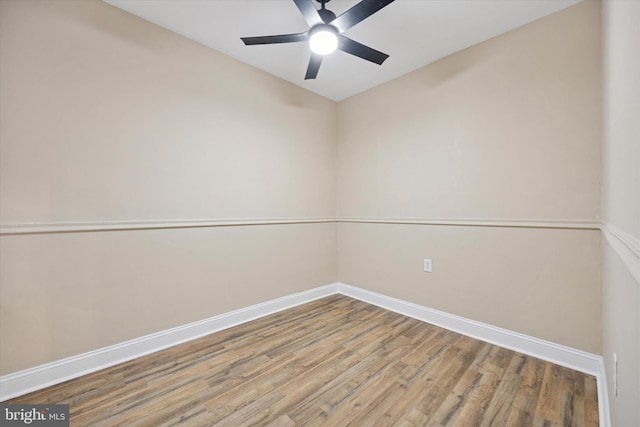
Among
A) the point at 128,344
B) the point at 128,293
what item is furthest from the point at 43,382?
the point at 128,293

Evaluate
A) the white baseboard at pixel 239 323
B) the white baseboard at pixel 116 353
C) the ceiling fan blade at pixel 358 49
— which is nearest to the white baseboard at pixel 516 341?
the white baseboard at pixel 239 323

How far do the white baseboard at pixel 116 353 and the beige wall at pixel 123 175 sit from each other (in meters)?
0.06

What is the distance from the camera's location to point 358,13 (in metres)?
1.50

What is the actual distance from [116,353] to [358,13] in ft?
8.84

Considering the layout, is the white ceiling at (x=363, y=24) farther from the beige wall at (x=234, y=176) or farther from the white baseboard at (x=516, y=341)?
the white baseboard at (x=516, y=341)

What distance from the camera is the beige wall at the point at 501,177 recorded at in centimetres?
173

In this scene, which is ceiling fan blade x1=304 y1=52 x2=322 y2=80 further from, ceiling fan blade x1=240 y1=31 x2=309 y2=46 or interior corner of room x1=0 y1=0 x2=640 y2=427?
interior corner of room x1=0 y1=0 x2=640 y2=427

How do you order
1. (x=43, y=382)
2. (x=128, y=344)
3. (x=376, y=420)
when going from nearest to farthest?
1. (x=376, y=420)
2. (x=43, y=382)
3. (x=128, y=344)

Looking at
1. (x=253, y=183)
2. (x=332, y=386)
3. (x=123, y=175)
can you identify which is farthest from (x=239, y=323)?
(x=123, y=175)

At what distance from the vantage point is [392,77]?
2.74 metres

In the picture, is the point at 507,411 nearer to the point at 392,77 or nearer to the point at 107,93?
the point at 392,77

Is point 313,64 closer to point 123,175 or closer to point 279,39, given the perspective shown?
point 279,39

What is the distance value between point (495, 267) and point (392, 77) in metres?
2.07

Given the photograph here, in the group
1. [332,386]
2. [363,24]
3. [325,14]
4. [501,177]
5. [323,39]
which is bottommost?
[332,386]
